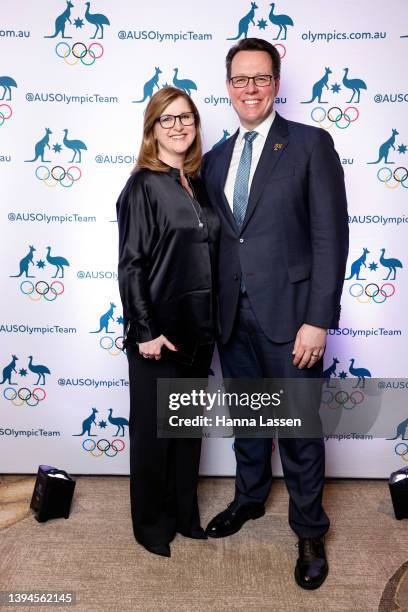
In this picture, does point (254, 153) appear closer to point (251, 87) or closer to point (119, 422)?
point (251, 87)

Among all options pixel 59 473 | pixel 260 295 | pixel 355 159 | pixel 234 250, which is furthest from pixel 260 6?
pixel 59 473

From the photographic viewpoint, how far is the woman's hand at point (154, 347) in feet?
6.56

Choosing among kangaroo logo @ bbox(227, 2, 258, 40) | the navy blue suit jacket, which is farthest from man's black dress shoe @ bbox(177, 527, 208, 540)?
kangaroo logo @ bbox(227, 2, 258, 40)

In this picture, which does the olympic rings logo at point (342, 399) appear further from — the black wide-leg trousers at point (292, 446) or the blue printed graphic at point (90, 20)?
the blue printed graphic at point (90, 20)

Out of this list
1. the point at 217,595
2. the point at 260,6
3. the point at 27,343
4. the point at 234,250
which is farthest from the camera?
the point at 27,343

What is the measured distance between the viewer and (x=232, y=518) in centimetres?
235

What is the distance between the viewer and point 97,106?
101 inches

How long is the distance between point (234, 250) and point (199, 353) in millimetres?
403

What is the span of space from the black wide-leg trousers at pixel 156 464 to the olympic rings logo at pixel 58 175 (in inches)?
38.0

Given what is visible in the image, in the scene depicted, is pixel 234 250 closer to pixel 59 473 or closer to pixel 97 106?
pixel 97 106

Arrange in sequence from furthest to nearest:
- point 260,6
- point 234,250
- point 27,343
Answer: point 27,343, point 260,6, point 234,250

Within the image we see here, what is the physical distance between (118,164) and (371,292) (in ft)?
4.33

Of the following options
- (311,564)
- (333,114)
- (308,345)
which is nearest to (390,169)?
(333,114)

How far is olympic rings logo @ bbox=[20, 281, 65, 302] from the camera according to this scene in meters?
2.73
